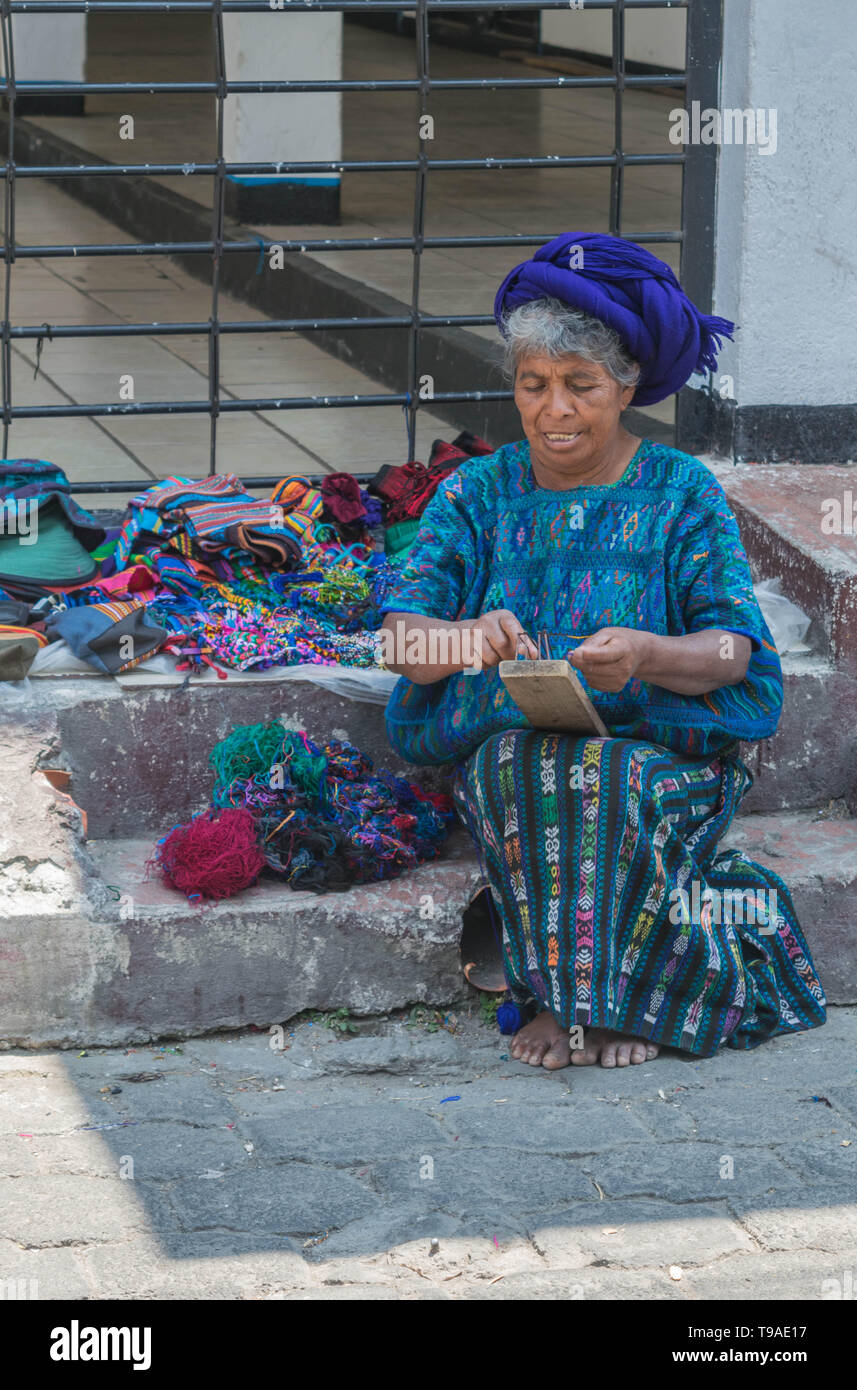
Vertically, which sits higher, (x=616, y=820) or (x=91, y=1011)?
(x=616, y=820)

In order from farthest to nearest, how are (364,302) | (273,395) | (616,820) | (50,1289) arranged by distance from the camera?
(364,302)
(273,395)
(616,820)
(50,1289)

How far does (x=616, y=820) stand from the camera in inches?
120

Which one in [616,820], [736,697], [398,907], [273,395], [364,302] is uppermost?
[364,302]

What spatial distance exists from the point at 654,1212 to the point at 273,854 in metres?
1.08

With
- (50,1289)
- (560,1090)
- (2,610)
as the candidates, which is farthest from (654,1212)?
(2,610)

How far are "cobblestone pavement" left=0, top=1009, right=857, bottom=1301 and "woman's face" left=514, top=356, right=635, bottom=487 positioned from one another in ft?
3.63

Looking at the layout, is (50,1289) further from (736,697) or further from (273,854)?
(736,697)

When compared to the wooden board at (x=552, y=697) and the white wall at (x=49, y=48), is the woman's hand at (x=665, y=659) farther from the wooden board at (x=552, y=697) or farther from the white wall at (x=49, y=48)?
the white wall at (x=49, y=48)

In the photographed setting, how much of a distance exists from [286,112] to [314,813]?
587cm

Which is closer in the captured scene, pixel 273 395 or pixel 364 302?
pixel 273 395

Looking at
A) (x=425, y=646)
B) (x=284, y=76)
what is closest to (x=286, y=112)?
(x=284, y=76)

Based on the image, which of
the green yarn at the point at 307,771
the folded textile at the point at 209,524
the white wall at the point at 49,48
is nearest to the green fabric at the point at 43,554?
the folded textile at the point at 209,524

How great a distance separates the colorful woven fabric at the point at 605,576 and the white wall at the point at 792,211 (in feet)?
3.60

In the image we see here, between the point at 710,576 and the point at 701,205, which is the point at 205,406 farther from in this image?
the point at 710,576
